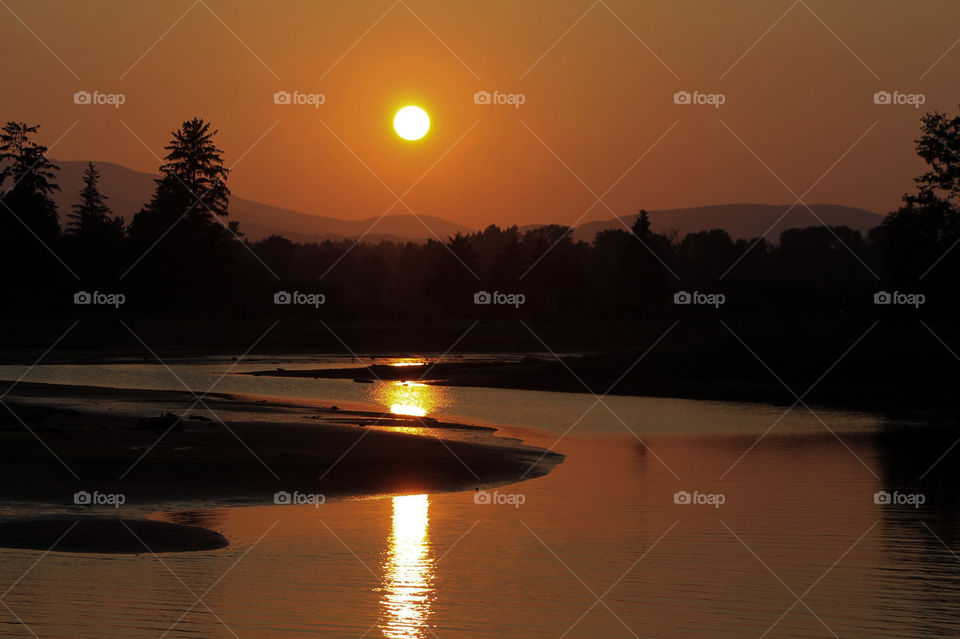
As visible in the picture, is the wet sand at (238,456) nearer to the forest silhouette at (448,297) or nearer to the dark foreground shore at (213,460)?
the dark foreground shore at (213,460)

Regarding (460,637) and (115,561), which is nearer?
(460,637)

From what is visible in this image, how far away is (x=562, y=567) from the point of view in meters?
15.4

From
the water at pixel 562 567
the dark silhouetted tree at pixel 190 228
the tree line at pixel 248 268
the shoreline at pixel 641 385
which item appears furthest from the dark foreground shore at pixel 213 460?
the dark silhouetted tree at pixel 190 228

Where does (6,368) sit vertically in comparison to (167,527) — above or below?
above

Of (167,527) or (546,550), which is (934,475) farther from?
(167,527)

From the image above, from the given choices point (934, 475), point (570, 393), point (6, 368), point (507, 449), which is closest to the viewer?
point (934, 475)

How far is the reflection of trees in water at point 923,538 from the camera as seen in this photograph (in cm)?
1340

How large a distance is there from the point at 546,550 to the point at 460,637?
4.56 metres

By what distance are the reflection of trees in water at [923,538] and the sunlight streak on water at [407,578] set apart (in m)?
5.62

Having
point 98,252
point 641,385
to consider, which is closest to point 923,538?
point 641,385

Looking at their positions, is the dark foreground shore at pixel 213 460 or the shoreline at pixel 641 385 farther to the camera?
the shoreline at pixel 641 385

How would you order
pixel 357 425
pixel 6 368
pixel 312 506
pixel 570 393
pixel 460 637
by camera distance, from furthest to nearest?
pixel 6 368 < pixel 570 393 < pixel 357 425 < pixel 312 506 < pixel 460 637

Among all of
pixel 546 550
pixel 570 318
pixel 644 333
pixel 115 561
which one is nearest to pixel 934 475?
pixel 546 550

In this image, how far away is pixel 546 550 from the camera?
643 inches
